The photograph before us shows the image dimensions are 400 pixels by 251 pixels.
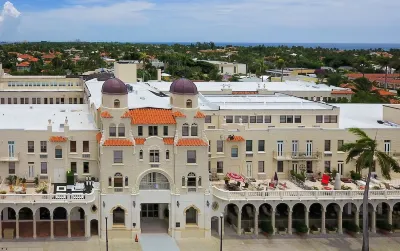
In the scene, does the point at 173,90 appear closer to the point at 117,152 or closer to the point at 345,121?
the point at 117,152

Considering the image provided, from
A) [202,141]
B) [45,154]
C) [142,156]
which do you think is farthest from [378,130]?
[45,154]

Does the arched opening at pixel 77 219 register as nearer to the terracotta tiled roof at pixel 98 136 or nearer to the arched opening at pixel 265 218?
the terracotta tiled roof at pixel 98 136

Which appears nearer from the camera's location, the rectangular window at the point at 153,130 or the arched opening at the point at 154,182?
the arched opening at the point at 154,182

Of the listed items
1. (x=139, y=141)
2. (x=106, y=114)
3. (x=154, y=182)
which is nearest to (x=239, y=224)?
(x=154, y=182)

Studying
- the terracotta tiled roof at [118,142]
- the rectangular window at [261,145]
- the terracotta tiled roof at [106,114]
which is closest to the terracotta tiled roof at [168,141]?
the terracotta tiled roof at [118,142]

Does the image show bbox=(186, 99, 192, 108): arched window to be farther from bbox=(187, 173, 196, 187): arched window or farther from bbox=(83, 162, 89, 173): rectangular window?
bbox=(83, 162, 89, 173): rectangular window

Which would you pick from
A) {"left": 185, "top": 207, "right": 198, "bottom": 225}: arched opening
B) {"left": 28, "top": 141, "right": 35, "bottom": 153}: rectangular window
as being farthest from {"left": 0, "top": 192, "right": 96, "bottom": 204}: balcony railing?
{"left": 185, "top": 207, "right": 198, "bottom": 225}: arched opening
